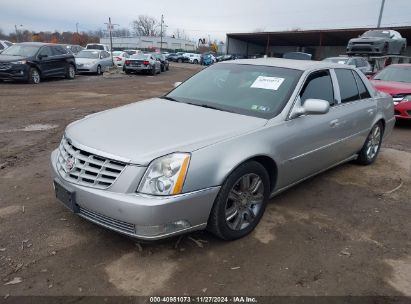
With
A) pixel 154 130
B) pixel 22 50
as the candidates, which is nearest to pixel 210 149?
pixel 154 130

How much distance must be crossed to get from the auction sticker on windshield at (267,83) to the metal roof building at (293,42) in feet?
122

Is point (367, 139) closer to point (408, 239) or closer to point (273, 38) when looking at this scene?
point (408, 239)

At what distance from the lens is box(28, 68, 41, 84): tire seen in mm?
14822

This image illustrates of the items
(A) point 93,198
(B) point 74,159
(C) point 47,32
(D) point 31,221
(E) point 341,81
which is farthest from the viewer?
(C) point 47,32

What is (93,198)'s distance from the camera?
2.92 metres

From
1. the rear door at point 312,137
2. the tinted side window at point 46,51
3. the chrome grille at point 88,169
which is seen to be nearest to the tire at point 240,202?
the rear door at point 312,137

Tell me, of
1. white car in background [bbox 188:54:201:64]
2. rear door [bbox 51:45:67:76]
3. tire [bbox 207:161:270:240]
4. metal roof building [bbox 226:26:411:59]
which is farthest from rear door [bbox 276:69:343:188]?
white car in background [bbox 188:54:201:64]

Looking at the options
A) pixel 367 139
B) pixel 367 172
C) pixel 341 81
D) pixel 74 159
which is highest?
pixel 341 81

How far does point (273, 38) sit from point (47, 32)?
7537cm

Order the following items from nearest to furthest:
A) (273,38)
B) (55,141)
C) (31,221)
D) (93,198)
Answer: (93,198)
(31,221)
(55,141)
(273,38)

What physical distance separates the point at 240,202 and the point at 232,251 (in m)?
0.44

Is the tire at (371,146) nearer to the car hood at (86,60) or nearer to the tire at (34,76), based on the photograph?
the tire at (34,76)

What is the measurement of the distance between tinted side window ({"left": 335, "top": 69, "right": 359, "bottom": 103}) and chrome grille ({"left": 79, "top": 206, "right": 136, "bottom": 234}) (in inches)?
127

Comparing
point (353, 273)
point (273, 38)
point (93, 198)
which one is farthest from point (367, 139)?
point (273, 38)
